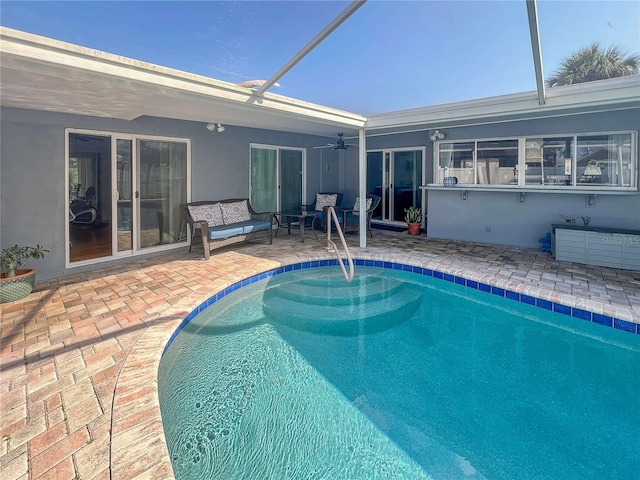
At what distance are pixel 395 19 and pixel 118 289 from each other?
6091mm

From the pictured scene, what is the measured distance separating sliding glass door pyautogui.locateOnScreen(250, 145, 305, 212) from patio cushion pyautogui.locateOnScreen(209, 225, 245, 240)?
6.40 feet

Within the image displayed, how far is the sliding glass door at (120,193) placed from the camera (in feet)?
19.0

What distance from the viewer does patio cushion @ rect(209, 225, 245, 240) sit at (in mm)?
6608

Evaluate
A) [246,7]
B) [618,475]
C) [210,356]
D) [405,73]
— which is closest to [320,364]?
[210,356]

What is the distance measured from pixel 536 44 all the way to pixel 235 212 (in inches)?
235

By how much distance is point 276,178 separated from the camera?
9.41 m

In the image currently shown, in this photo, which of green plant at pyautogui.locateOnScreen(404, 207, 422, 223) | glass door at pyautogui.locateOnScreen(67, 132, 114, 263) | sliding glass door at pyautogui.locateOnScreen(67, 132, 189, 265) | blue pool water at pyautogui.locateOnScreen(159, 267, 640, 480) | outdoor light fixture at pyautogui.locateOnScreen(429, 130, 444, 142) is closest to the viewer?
blue pool water at pyautogui.locateOnScreen(159, 267, 640, 480)

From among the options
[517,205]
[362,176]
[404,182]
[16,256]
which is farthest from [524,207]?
[16,256]

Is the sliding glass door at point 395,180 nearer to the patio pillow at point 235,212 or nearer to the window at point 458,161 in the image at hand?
the window at point 458,161

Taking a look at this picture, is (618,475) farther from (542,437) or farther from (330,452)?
(330,452)

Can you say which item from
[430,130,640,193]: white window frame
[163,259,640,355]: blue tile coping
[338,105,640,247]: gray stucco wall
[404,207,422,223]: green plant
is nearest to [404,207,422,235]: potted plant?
[404,207,422,223]: green plant

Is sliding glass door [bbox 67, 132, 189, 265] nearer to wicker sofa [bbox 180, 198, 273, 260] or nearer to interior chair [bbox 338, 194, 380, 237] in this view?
wicker sofa [bbox 180, 198, 273, 260]

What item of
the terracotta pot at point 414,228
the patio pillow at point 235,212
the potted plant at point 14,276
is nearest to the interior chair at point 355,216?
the terracotta pot at point 414,228

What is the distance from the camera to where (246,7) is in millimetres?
6270
